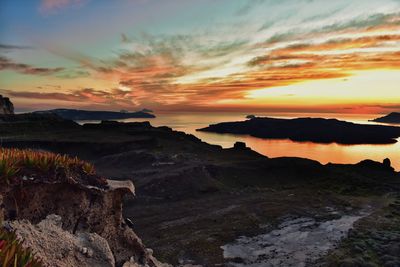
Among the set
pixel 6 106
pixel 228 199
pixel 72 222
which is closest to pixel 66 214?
pixel 72 222

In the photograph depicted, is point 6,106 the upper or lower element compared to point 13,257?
upper

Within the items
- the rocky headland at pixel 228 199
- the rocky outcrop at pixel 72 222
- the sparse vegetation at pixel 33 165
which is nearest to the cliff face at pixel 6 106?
the rocky headland at pixel 228 199

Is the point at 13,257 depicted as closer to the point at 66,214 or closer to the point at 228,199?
the point at 66,214

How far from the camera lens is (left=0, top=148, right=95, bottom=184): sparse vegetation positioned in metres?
10.6

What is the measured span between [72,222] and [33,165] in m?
2.26

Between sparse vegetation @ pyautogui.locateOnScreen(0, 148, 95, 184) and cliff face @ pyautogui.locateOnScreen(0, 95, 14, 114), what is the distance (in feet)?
447

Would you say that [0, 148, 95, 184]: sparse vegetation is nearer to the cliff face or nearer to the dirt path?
the dirt path

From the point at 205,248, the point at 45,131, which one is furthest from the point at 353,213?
the point at 45,131

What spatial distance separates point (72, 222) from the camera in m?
12.4

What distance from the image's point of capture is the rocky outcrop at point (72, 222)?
9872 mm

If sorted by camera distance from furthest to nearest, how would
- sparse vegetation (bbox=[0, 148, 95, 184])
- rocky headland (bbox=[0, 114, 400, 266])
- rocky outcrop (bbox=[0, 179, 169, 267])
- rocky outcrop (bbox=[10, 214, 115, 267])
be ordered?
rocky headland (bbox=[0, 114, 400, 266]) → sparse vegetation (bbox=[0, 148, 95, 184]) → rocky outcrop (bbox=[0, 179, 169, 267]) → rocky outcrop (bbox=[10, 214, 115, 267])

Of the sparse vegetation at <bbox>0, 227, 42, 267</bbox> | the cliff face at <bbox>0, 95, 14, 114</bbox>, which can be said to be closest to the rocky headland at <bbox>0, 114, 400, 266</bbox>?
the sparse vegetation at <bbox>0, 227, 42, 267</bbox>

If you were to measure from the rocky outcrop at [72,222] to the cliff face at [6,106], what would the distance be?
13588 centimetres

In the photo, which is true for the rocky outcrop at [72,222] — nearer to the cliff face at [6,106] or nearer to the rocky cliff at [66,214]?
the rocky cliff at [66,214]
